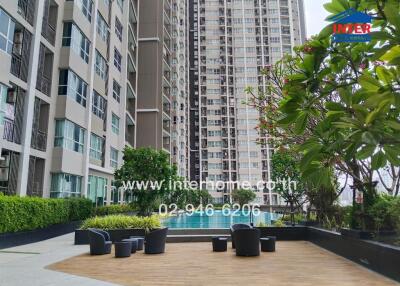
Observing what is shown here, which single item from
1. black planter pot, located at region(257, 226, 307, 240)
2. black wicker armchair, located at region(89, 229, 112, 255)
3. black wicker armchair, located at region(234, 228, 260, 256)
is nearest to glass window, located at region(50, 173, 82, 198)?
black wicker armchair, located at region(89, 229, 112, 255)

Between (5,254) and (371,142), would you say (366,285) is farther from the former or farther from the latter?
(5,254)

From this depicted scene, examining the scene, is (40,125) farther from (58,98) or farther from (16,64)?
(16,64)

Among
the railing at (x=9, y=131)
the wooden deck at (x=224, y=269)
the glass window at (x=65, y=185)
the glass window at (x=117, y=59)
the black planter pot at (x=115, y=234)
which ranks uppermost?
the glass window at (x=117, y=59)

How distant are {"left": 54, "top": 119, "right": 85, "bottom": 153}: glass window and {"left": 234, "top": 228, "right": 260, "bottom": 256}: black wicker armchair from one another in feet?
42.8

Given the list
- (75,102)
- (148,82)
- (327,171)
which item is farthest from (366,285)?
(148,82)

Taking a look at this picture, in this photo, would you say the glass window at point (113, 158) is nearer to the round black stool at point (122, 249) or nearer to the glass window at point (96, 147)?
the glass window at point (96, 147)

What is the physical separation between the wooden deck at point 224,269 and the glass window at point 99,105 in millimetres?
15543

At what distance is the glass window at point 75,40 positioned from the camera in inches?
830

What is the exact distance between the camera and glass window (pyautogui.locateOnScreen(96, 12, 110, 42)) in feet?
85.6

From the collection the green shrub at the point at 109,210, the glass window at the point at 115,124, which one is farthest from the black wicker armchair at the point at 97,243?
the glass window at the point at 115,124

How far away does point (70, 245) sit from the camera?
14117mm

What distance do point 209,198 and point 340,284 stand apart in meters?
61.0

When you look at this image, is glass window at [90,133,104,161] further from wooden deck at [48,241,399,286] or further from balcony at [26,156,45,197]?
wooden deck at [48,241,399,286]

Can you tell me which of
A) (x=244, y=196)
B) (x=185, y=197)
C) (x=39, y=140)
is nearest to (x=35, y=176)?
(x=39, y=140)
